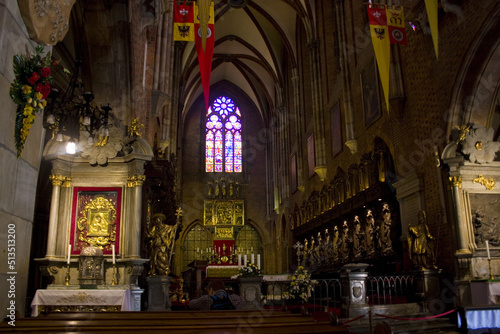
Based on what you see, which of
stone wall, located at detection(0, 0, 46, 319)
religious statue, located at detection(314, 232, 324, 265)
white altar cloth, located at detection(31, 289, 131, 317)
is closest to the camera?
stone wall, located at detection(0, 0, 46, 319)

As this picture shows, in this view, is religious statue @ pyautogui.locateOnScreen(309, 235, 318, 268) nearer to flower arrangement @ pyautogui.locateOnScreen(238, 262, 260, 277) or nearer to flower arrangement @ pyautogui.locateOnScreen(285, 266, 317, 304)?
flower arrangement @ pyautogui.locateOnScreen(285, 266, 317, 304)

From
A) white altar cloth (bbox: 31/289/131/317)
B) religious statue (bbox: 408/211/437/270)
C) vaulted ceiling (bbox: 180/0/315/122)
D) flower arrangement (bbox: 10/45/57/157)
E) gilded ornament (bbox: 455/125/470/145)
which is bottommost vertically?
white altar cloth (bbox: 31/289/131/317)

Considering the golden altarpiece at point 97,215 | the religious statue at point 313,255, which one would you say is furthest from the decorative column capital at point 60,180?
the religious statue at point 313,255

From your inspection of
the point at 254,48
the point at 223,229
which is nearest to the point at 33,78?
the point at 254,48

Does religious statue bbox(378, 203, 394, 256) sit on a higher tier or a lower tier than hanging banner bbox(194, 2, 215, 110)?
lower

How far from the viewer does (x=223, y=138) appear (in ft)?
110

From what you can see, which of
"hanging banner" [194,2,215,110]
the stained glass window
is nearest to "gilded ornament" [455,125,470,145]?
"hanging banner" [194,2,215,110]

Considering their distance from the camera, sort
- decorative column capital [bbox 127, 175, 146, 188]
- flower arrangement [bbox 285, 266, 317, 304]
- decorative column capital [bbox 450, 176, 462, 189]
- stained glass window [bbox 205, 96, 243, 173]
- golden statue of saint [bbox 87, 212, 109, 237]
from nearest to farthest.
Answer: golden statue of saint [bbox 87, 212, 109, 237], decorative column capital [bbox 127, 175, 146, 188], decorative column capital [bbox 450, 176, 462, 189], flower arrangement [bbox 285, 266, 317, 304], stained glass window [bbox 205, 96, 243, 173]

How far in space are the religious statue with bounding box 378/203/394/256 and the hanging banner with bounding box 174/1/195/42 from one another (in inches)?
292

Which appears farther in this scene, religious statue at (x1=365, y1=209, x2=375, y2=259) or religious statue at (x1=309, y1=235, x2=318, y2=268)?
religious statue at (x1=309, y1=235, x2=318, y2=268)

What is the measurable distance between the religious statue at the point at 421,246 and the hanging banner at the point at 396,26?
4649mm

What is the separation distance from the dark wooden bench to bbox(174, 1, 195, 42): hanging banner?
793 cm

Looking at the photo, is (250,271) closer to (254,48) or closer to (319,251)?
(319,251)

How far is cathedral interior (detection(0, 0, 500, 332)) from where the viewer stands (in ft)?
16.5
